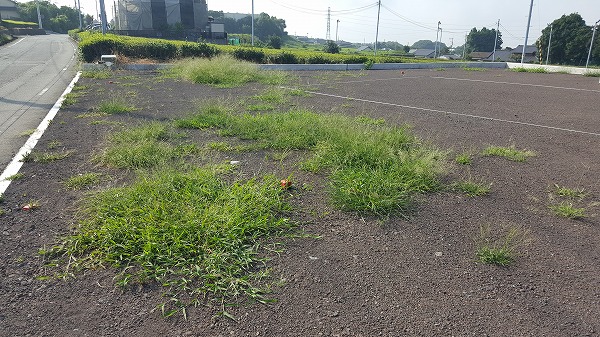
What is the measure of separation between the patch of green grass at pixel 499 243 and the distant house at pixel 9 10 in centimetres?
8048

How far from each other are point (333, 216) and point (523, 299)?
1.65 m

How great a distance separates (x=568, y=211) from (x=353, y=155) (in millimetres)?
2312

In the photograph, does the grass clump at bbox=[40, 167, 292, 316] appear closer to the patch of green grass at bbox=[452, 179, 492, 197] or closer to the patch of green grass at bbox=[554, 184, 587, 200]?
the patch of green grass at bbox=[452, 179, 492, 197]

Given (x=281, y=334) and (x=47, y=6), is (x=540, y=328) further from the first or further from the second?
(x=47, y=6)

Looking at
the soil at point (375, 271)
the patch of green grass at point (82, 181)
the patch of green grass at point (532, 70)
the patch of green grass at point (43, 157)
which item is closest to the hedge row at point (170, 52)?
the patch of green grass at point (532, 70)

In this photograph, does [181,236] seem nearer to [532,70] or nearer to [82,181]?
[82,181]

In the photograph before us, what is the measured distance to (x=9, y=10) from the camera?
205 ft

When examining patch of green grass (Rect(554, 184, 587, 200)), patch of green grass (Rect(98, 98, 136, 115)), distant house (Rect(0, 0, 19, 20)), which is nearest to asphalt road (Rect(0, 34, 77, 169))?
patch of green grass (Rect(98, 98, 136, 115))

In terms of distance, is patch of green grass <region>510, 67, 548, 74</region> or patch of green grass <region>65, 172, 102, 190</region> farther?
patch of green grass <region>510, 67, 548, 74</region>

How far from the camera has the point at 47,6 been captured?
66.6 meters

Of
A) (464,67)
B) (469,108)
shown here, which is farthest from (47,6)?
(469,108)

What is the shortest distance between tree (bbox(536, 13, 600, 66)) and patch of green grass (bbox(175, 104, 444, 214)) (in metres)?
43.4

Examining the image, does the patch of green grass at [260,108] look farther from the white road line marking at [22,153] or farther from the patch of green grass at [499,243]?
the patch of green grass at [499,243]

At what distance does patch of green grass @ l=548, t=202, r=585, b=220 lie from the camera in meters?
3.74
